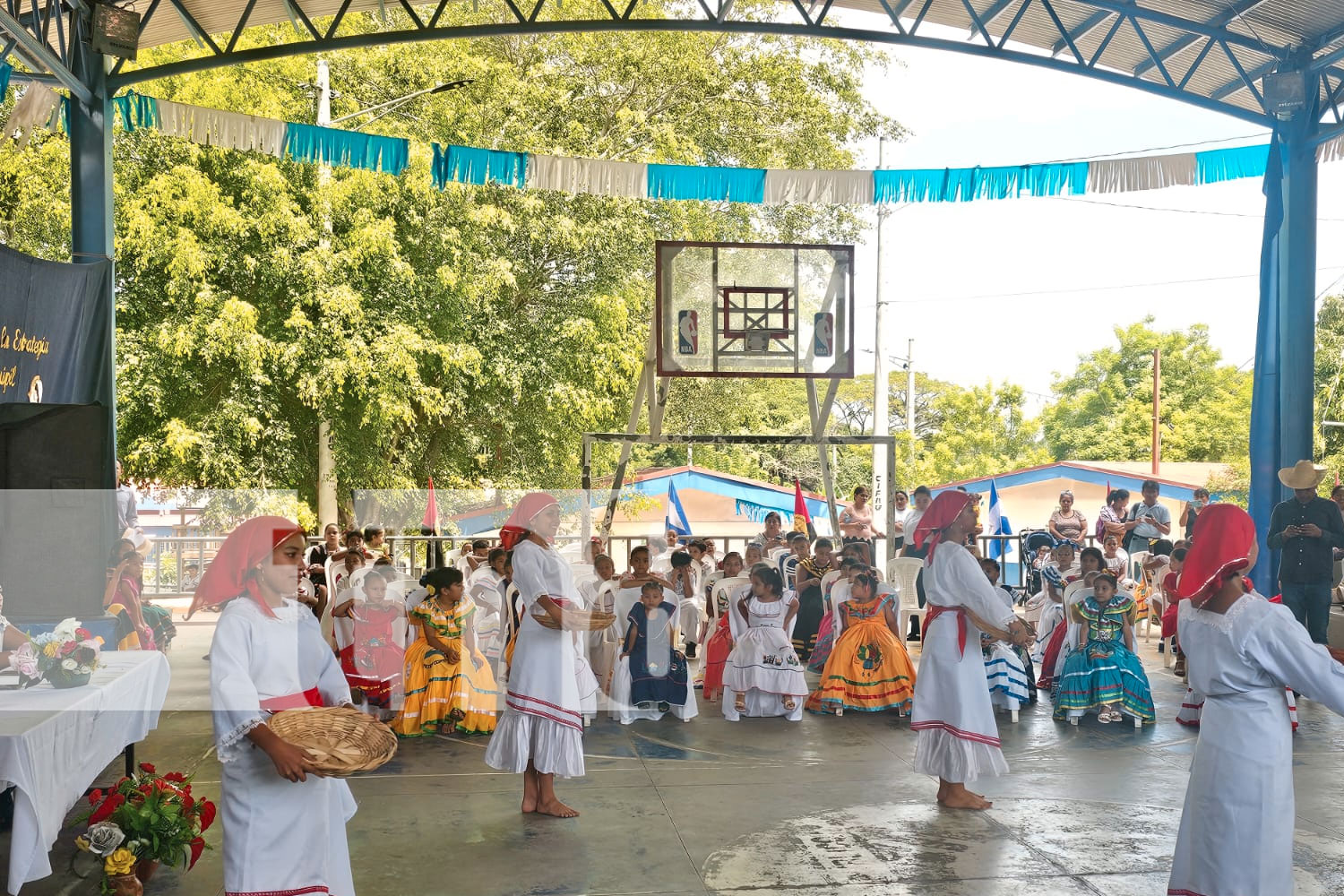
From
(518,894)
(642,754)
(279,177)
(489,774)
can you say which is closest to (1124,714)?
(642,754)

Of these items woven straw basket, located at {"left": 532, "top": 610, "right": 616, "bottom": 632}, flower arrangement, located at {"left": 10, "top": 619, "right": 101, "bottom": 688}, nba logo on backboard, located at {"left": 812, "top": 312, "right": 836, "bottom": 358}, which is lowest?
flower arrangement, located at {"left": 10, "top": 619, "right": 101, "bottom": 688}

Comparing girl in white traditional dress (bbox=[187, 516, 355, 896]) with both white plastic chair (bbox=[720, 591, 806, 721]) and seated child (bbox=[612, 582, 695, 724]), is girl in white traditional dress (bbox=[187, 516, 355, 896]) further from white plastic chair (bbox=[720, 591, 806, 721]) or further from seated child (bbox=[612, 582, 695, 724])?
white plastic chair (bbox=[720, 591, 806, 721])

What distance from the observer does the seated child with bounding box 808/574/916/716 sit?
8.77m

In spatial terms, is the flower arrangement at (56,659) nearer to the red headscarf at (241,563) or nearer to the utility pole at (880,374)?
the red headscarf at (241,563)

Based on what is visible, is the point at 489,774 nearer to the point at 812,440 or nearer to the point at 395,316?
the point at 812,440

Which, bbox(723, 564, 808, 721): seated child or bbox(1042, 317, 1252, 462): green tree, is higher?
bbox(1042, 317, 1252, 462): green tree

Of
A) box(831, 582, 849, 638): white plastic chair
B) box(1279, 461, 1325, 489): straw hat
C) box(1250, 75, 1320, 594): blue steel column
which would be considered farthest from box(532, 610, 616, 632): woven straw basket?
box(1250, 75, 1320, 594): blue steel column

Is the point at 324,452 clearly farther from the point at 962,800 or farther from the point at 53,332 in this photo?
the point at 962,800

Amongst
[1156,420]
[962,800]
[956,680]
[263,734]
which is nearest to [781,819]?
[962,800]

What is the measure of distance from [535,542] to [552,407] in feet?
39.7

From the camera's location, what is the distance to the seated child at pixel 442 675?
8031mm

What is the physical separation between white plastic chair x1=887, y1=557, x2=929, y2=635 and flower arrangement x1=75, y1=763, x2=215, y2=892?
8295 millimetres

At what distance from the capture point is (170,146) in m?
16.1

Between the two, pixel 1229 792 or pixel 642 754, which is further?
pixel 642 754
